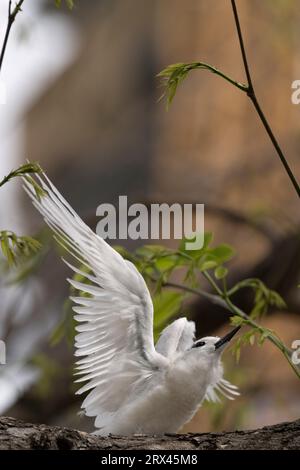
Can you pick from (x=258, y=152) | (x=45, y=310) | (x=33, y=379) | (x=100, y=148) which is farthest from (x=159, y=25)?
(x=33, y=379)

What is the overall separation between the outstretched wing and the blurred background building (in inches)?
27.8

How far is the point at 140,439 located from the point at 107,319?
146 mm

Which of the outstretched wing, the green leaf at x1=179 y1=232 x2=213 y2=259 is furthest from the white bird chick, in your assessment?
the green leaf at x1=179 y1=232 x2=213 y2=259

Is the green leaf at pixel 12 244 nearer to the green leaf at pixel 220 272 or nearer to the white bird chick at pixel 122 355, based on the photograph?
the white bird chick at pixel 122 355

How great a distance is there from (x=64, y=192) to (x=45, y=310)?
1.57 metres

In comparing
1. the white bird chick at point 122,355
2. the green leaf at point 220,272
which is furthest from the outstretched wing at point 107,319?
the green leaf at point 220,272

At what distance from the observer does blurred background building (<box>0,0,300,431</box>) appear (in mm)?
2156

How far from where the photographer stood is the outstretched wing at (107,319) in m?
1.15

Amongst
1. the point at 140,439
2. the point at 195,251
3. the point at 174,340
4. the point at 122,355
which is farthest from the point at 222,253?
the point at 140,439

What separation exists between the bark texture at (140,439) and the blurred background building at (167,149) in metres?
0.83

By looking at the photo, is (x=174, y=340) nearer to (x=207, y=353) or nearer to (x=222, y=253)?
(x=207, y=353)

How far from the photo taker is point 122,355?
3.90ft

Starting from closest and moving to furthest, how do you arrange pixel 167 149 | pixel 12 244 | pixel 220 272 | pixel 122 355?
pixel 12 244
pixel 122 355
pixel 220 272
pixel 167 149

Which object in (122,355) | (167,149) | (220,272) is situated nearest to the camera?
(122,355)
